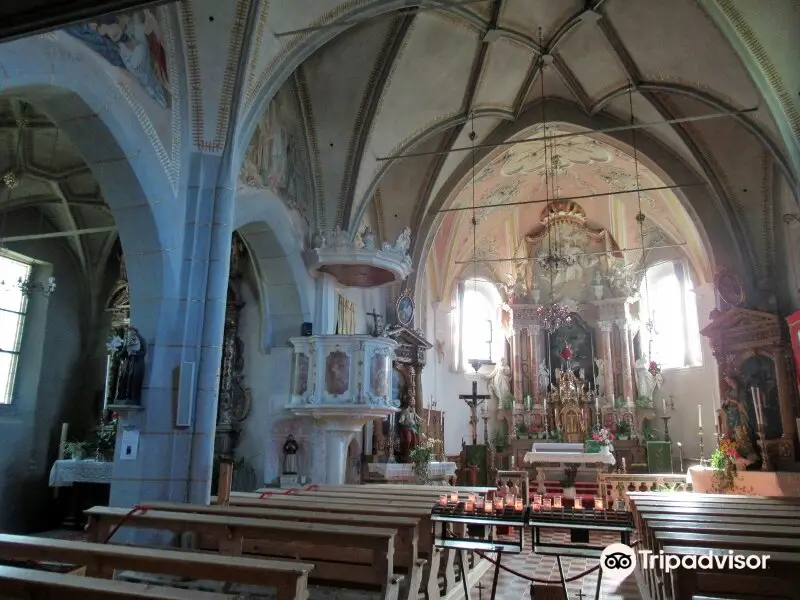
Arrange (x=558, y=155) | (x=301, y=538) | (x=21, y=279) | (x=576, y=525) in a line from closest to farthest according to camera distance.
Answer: (x=301, y=538), (x=576, y=525), (x=21, y=279), (x=558, y=155)

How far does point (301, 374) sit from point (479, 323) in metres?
13.0

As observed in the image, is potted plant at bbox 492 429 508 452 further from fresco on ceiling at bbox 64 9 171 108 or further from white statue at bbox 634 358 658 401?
fresco on ceiling at bbox 64 9 171 108

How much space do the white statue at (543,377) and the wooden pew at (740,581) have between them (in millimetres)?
18150

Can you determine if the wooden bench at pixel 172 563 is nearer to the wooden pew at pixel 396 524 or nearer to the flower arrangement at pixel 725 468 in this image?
the wooden pew at pixel 396 524

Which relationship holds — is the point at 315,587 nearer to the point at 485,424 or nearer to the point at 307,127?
the point at 307,127

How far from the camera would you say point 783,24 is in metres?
8.95

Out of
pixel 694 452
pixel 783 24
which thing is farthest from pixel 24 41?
pixel 694 452

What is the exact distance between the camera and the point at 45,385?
12.2m

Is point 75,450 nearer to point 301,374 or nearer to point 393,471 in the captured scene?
point 301,374

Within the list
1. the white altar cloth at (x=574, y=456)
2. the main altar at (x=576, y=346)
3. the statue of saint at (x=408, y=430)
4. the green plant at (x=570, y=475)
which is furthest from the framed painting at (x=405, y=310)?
the main altar at (x=576, y=346)

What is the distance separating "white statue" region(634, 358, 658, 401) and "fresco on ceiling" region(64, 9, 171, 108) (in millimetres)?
17654

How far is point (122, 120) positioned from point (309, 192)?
5372mm

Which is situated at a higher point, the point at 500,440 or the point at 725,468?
the point at 500,440

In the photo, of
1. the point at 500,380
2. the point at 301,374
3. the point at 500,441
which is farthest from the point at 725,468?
the point at 500,380
